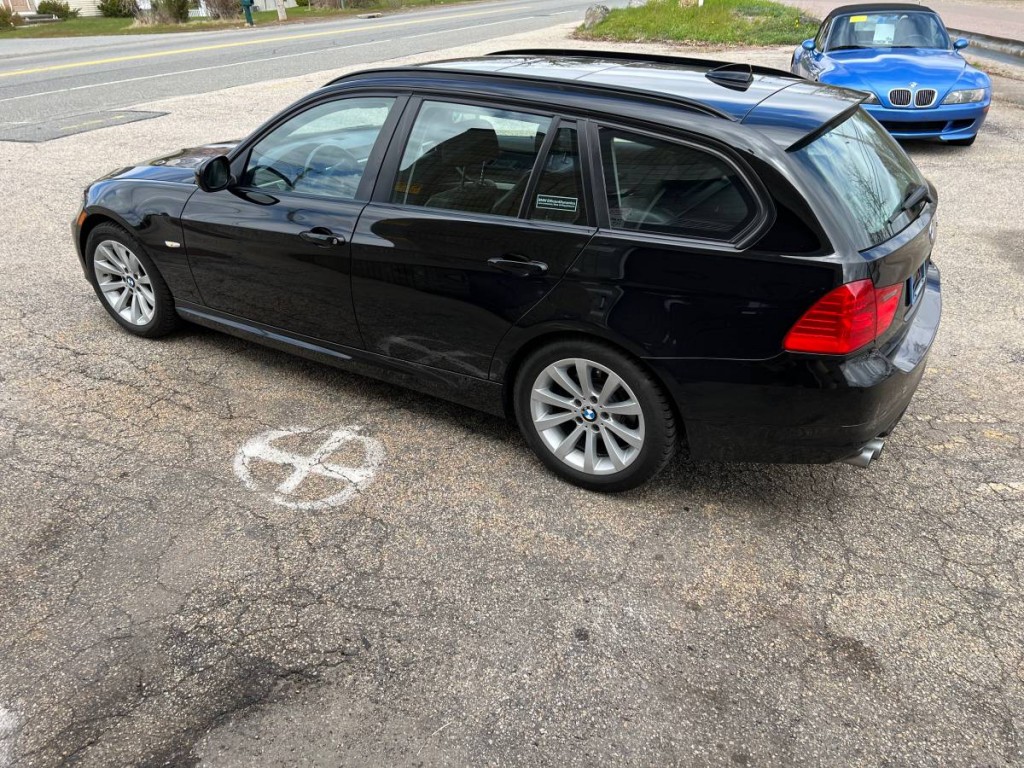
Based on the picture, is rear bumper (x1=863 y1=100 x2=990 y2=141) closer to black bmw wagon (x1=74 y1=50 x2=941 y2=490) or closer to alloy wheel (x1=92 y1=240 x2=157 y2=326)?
black bmw wagon (x1=74 y1=50 x2=941 y2=490)

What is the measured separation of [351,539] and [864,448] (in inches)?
79.3

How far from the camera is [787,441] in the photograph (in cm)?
309

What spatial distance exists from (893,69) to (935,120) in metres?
0.72

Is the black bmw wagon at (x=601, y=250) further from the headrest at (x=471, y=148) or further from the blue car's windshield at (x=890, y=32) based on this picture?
the blue car's windshield at (x=890, y=32)

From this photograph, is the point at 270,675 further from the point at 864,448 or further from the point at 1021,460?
the point at 1021,460

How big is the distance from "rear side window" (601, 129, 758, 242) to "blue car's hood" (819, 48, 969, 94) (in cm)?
667

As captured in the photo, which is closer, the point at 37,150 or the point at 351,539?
the point at 351,539

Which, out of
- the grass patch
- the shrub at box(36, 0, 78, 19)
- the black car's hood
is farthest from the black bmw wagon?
Result: the shrub at box(36, 0, 78, 19)

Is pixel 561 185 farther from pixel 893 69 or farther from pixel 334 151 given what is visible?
pixel 893 69

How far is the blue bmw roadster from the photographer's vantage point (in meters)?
8.61

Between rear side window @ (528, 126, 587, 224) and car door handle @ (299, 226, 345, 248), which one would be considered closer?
rear side window @ (528, 126, 587, 224)

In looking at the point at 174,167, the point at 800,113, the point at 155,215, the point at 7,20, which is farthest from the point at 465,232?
the point at 7,20

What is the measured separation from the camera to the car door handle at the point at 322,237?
3805mm

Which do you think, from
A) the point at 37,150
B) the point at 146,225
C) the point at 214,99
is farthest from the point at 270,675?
the point at 214,99
